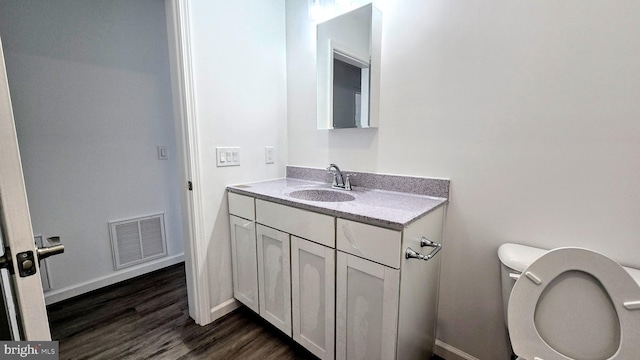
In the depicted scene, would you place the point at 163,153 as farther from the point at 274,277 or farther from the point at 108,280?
the point at 274,277

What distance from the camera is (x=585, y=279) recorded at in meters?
0.84

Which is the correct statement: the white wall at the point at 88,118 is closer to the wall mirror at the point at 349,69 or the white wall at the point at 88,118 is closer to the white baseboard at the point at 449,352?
the wall mirror at the point at 349,69

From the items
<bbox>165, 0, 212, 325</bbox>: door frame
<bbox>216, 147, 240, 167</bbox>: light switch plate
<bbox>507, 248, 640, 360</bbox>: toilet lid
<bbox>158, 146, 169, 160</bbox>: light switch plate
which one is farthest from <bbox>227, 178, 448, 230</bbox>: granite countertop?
<bbox>158, 146, 169, 160</bbox>: light switch plate

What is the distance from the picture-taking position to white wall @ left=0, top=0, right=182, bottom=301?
178cm

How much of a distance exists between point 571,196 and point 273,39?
6.30 feet

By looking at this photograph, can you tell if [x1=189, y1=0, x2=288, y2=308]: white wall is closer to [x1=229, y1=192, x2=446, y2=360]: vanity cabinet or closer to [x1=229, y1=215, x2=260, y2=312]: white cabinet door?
[x1=229, y1=215, x2=260, y2=312]: white cabinet door

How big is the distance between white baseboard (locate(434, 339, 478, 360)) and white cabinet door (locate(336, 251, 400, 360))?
1.89 feet

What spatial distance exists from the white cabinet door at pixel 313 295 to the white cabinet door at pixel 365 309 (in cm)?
4

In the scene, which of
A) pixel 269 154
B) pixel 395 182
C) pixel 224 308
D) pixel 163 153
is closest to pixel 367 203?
pixel 395 182

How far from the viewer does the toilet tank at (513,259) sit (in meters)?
1.03

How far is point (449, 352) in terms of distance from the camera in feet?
4.70

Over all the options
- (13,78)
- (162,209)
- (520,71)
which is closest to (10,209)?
(520,71)

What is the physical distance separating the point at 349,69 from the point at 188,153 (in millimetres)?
1093

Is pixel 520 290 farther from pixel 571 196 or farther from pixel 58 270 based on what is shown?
pixel 58 270
